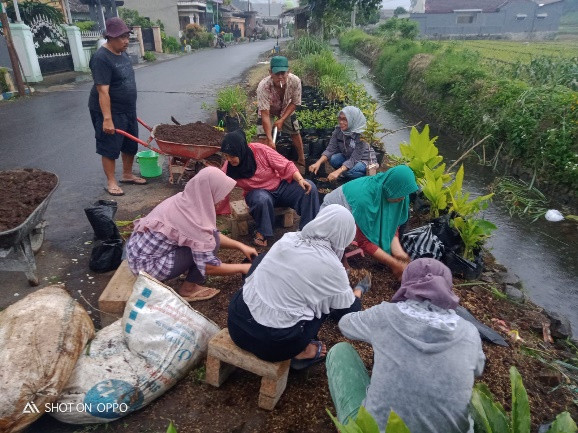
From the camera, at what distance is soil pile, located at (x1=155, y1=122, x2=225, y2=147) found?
5.46 metres

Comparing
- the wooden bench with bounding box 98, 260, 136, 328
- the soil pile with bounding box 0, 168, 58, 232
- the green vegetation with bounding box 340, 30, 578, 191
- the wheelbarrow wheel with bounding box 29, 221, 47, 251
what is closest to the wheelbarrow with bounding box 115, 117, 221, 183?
the soil pile with bounding box 0, 168, 58, 232

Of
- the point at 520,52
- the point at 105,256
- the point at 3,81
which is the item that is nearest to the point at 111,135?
the point at 105,256

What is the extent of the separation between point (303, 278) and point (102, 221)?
7.62ft

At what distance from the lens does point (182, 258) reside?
306 centimetres

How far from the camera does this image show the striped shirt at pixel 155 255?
2.94m

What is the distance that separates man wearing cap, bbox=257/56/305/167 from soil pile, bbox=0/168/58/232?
2714 millimetres

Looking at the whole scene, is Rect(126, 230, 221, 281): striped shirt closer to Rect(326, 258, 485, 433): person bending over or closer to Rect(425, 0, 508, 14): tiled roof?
Rect(326, 258, 485, 433): person bending over

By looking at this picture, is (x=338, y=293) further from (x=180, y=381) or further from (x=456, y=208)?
(x=456, y=208)

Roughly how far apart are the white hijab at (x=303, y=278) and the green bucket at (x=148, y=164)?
13.6 ft

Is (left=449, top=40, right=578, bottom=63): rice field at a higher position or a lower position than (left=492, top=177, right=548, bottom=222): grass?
higher

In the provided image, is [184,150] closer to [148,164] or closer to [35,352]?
[148,164]

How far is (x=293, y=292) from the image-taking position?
2.24m

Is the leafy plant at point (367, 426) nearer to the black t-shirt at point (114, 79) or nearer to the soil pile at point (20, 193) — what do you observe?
the soil pile at point (20, 193)

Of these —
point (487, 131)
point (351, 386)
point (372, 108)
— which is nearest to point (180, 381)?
point (351, 386)
